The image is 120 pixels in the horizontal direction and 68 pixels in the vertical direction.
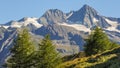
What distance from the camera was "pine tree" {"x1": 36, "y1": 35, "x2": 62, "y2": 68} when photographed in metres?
53.2

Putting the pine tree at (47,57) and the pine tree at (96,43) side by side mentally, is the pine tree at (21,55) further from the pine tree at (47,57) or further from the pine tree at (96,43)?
the pine tree at (96,43)

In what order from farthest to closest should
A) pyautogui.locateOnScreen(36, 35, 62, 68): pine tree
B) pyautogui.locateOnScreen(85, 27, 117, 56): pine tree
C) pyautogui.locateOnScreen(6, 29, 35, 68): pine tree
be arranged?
pyautogui.locateOnScreen(85, 27, 117, 56): pine tree < pyautogui.locateOnScreen(6, 29, 35, 68): pine tree < pyautogui.locateOnScreen(36, 35, 62, 68): pine tree

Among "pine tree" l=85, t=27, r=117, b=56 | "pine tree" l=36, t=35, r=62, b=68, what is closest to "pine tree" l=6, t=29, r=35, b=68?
"pine tree" l=36, t=35, r=62, b=68

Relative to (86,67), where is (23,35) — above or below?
above

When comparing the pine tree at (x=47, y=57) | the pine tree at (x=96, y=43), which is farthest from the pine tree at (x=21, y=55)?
the pine tree at (x=96, y=43)

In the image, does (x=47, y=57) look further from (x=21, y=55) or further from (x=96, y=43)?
(x=96, y=43)

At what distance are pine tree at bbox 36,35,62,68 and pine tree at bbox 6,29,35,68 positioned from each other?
6.02ft

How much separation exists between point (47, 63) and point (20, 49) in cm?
594

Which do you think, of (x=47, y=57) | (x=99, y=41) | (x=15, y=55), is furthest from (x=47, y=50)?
(x=99, y=41)

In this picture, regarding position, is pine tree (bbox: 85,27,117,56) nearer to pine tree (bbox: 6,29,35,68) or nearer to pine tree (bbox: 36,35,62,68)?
pine tree (bbox: 6,29,35,68)

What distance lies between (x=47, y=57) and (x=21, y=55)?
15.9ft

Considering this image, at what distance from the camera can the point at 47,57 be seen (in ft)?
178

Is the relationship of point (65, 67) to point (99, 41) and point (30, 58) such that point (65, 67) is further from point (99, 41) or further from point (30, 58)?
point (99, 41)

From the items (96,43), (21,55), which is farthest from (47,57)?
(96,43)
